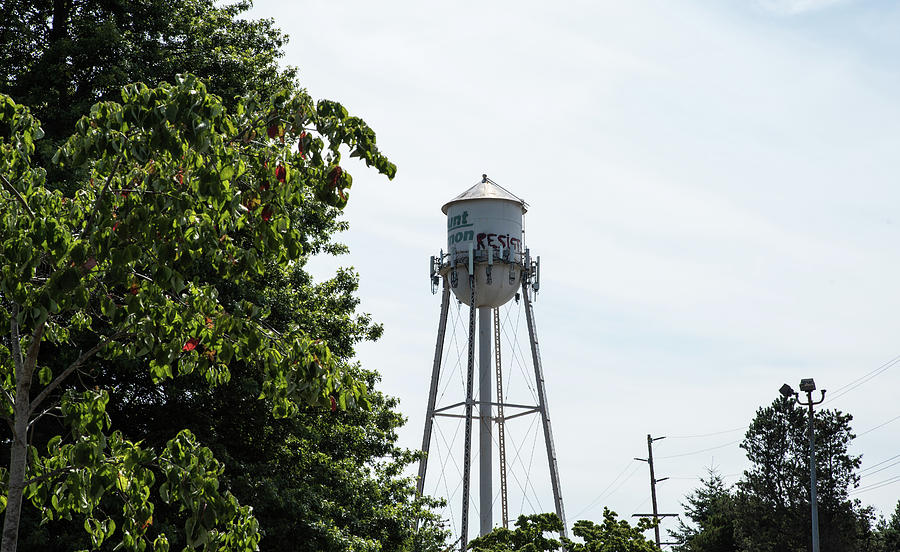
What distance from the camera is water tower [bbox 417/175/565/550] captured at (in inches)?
1404

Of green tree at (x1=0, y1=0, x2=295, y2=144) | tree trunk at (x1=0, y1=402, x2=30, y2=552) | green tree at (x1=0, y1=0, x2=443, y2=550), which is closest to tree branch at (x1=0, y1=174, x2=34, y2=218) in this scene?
tree trunk at (x1=0, y1=402, x2=30, y2=552)

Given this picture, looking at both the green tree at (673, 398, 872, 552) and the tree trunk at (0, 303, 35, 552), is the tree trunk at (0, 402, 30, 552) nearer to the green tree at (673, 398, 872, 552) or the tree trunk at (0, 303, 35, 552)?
the tree trunk at (0, 303, 35, 552)

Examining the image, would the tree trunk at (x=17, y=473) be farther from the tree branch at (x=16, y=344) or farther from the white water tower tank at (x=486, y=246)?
the white water tower tank at (x=486, y=246)

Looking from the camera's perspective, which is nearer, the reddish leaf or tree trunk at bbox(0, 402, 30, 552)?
tree trunk at bbox(0, 402, 30, 552)

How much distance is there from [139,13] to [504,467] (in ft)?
66.7

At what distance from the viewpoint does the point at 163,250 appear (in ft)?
22.8

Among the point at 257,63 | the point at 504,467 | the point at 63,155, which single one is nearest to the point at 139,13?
the point at 257,63

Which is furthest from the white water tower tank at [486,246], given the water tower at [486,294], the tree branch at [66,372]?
the tree branch at [66,372]

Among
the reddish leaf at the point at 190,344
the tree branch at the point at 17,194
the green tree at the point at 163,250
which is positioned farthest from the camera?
the reddish leaf at the point at 190,344

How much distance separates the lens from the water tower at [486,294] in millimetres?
35656

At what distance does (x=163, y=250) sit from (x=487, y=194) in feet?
100

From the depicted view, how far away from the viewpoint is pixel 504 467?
3722cm

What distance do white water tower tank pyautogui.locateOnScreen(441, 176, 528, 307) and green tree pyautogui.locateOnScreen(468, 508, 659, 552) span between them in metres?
12.9

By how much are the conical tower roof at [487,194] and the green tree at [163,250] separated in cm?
2914
